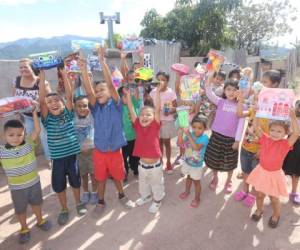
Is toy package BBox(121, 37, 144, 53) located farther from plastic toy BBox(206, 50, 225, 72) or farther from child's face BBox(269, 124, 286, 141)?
child's face BBox(269, 124, 286, 141)

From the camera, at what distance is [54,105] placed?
3.03 meters

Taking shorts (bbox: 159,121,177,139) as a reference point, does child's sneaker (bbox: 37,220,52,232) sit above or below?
below

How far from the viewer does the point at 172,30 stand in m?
12.4

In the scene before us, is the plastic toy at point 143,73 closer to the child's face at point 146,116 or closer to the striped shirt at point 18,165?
the child's face at point 146,116

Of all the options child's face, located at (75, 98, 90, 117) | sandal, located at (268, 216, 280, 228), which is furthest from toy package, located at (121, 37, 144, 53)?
sandal, located at (268, 216, 280, 228)

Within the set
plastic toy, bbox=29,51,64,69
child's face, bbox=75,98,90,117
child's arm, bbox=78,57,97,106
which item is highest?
plastic toy, bbox=29,51,64,69

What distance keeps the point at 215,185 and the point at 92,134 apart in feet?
6.08

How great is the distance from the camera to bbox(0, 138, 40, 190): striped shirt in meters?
2.82

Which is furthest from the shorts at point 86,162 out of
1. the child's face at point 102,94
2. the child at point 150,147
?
the child's face at point 102,94

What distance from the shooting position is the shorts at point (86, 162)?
3473 millimetres

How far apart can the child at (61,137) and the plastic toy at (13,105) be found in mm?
247

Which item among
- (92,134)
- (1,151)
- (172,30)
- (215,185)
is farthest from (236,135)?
(172,30)

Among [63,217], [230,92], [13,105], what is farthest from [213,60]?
[63,217]

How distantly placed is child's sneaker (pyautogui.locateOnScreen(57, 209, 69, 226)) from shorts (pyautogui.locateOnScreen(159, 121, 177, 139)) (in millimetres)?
1730
